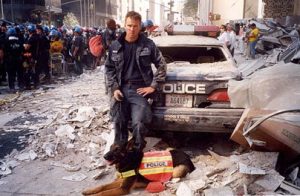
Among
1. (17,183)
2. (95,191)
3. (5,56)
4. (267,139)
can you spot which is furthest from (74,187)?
(5,56)

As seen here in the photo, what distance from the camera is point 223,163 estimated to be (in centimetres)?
437

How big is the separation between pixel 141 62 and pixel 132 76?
21cm

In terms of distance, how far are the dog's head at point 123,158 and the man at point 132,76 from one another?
404 millimetres

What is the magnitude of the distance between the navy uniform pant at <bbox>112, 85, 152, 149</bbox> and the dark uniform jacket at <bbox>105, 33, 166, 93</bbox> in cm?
16

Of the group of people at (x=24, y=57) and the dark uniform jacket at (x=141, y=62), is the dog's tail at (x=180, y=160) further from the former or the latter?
the group of people at (x=24, y=57)

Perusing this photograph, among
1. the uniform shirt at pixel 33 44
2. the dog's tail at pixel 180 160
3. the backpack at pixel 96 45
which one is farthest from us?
the backpack at pixel 96 45

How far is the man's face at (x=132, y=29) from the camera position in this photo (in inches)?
174

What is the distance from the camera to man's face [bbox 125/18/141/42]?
4418mm

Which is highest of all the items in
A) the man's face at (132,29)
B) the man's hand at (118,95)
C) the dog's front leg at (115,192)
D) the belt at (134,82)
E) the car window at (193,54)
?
the man's face at (132,29)

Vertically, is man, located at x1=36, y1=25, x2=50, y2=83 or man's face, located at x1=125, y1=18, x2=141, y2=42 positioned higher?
man's face, located at x1=125, y1=18, x2=141, y2=42

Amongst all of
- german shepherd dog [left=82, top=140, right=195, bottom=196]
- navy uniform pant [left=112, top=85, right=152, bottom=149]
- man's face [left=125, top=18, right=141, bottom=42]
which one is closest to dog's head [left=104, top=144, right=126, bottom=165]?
german shepherd dog [left=82, top=140, right=195, bottom=196]

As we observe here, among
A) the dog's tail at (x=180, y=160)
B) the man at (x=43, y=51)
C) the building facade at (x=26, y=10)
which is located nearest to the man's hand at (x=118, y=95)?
the dog's tail at (x=180, y=160)

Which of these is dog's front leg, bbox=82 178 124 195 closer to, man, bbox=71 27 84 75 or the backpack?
the backpack

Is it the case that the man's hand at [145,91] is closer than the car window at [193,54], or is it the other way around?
the man's hand at [145,91]
